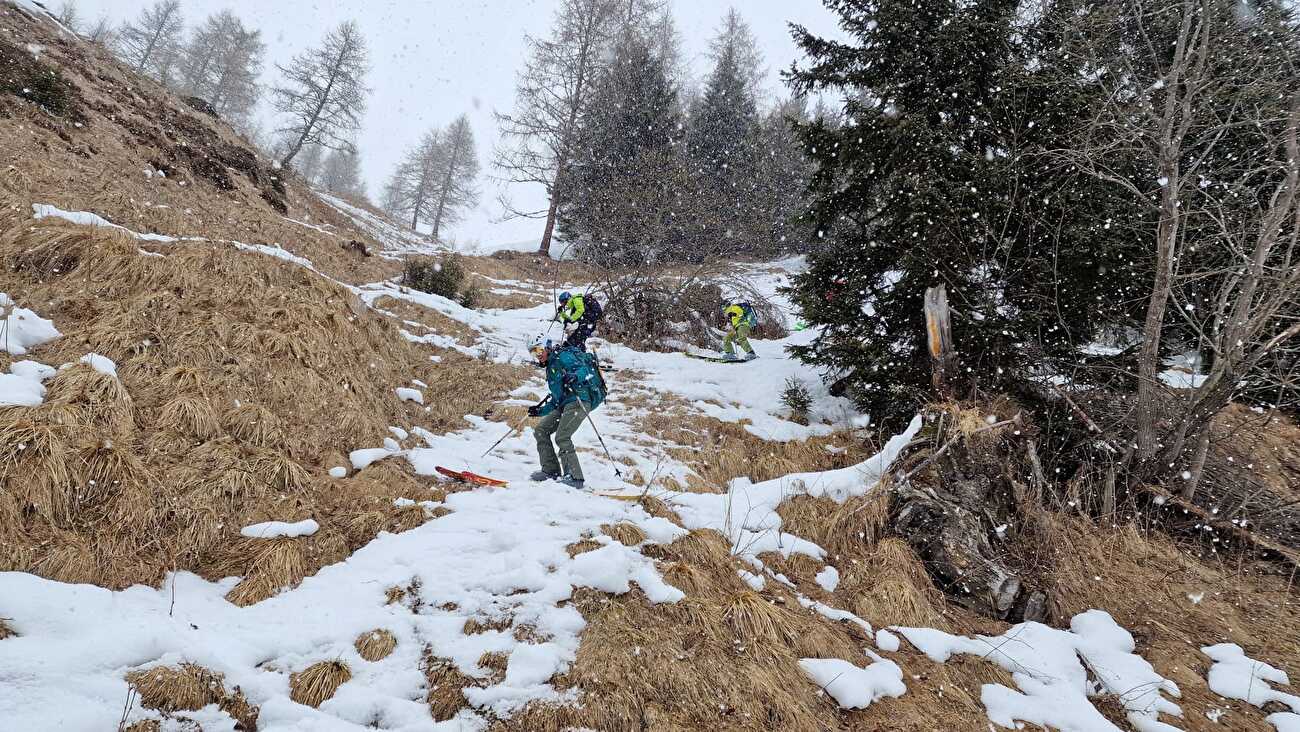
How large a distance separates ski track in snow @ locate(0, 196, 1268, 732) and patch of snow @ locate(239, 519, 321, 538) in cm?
1

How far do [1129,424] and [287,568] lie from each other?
9.38 meters

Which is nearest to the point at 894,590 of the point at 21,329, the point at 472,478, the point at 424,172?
the point at 472,478

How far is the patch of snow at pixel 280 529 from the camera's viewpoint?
3.90 m

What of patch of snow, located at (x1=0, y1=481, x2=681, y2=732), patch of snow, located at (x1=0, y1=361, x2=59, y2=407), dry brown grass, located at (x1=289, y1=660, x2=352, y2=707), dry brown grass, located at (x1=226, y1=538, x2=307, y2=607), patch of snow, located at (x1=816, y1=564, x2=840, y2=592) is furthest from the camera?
patch of snow, located at (x1=816, y1=564, x2=840, y2=592)

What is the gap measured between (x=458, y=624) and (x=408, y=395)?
4.76 meters

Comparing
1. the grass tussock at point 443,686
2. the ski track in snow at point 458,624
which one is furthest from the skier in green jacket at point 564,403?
the grass tussock at point 443,686

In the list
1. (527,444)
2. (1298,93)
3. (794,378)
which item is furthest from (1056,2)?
(527,444)

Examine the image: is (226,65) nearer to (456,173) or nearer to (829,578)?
(456,173)

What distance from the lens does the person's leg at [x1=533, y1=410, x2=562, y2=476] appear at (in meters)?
6.09

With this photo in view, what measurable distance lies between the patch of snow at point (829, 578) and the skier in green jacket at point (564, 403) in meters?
2.71

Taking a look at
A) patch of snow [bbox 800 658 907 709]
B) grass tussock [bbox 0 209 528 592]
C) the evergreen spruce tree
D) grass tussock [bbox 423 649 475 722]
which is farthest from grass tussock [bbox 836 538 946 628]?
grass tussock [bbox 0 209 528 592]

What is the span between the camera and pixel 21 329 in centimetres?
458

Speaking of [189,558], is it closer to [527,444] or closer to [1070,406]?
[527,444]

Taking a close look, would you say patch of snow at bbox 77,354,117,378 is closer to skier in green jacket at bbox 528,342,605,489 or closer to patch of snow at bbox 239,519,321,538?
patch of snow at bbox 239,519,321,538
